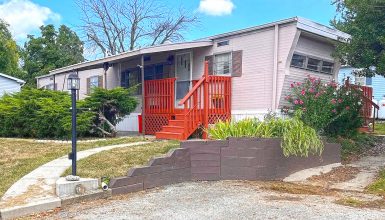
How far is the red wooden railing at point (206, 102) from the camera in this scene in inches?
404

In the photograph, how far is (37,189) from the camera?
608 centimetres

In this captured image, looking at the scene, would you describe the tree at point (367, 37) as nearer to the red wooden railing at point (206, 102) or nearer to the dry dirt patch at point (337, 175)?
the dry dirt patch at point (337, 175)

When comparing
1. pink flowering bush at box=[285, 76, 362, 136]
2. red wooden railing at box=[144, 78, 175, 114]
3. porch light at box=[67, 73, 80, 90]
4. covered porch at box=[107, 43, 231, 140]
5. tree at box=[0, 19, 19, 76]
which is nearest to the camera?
porch light at box=[67, 73, 80, 90]

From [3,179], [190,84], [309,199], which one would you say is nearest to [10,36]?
[190,84]

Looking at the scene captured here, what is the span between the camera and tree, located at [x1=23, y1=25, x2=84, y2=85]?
111ft

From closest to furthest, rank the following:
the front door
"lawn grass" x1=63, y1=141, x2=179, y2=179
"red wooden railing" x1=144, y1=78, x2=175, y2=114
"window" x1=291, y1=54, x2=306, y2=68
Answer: "lawn grass" x1=63, y1=141, x2=179, y2=179 → "window" x1=291, y1=54, x2=306, y2=68 → "red wooden railing" x1=144, y1=78, x2=175, y2=114 → the front door

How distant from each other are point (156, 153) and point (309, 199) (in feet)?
10.4

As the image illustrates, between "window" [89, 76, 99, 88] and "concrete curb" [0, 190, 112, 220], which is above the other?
"window" [89, 76, 99, 88]

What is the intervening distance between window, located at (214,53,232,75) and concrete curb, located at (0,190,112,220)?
6.75 meters

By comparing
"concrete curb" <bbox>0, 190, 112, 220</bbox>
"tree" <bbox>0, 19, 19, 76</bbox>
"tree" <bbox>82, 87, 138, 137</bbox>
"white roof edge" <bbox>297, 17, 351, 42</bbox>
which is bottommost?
"concrete curb" <bbox>0, 190, 112, 220</bbox>

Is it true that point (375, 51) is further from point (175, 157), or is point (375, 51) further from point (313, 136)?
point (175, 157)

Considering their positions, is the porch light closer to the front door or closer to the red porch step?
the red porch step

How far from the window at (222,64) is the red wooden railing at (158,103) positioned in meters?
1.50

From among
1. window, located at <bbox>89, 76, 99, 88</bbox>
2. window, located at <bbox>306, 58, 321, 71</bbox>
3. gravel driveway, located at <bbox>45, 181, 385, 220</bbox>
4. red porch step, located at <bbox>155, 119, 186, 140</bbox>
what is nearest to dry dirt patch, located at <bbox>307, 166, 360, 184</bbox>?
gravel driveway, located at <bbox>45, 181, 385, 220</bbox>
